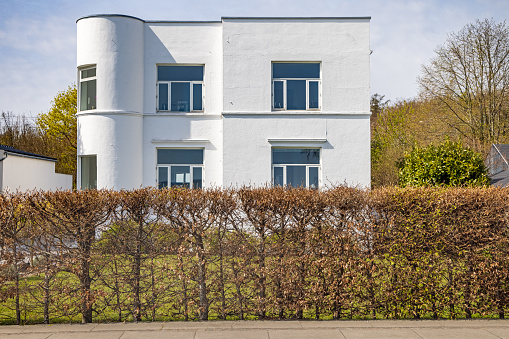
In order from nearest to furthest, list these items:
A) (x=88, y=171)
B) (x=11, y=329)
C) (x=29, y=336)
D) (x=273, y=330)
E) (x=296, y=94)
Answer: (x=29, y=336) < (x=273, y=330) < (x=11, y=329) < (x=88, y=171) < (x=296, y=94)

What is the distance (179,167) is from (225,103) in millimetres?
2947

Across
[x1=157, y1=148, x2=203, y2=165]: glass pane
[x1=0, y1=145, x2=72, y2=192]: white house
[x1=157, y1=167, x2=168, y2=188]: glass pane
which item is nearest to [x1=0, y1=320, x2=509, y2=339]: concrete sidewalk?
[x1=157, y1=167, x2=168, y2=188]: glass pane

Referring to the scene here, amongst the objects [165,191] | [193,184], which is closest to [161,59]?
[193,184]

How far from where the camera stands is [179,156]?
61.0 ft

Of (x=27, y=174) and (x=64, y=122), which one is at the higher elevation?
(x=64, y=122)

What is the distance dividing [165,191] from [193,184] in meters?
10.4

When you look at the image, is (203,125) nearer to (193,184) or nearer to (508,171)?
(193,184)

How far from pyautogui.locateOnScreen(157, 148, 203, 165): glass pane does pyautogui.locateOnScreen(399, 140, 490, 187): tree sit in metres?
7.71

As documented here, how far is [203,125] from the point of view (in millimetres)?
18500

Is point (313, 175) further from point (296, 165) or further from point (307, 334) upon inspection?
point (307, 334)

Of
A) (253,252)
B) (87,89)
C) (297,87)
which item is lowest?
(253,252)

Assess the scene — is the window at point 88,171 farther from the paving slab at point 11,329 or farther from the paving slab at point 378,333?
the paving slab at point 378,333

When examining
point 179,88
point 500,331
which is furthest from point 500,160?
point 500,331

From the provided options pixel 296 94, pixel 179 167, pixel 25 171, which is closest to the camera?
pixel 296 94
